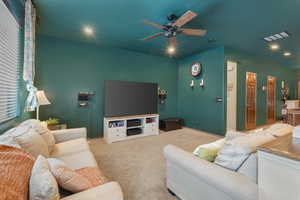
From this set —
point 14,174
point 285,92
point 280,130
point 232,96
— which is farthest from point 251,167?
point 285,92

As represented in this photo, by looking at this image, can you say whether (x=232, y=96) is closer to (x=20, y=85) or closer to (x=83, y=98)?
(x=83, y=98)

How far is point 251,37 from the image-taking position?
10.7 ft

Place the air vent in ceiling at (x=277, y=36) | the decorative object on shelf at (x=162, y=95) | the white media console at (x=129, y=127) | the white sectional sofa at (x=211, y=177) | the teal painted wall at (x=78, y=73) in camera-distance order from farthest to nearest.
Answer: the decorative object on shelf at (x=162, y=95) < the white media console at (x=129, y=127) < the teal painted wall at (x=78, y=73) < the air vent in ceiling at (x=277, y=36) < the white sectional sofa at (x=211, y=177)

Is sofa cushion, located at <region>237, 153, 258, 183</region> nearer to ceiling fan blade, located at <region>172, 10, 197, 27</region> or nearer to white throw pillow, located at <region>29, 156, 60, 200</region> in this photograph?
white throw pillow, located at <region>29, 156, 60, 200</region>

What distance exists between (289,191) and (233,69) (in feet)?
14.6

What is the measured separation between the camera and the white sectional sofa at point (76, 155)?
0.88m

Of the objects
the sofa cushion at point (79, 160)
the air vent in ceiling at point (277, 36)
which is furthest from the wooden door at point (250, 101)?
the sofa cushion at point (79, 160)

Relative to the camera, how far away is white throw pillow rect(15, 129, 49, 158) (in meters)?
1.31

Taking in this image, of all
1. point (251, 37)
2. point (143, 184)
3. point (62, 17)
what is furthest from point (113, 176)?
point (251, 37)

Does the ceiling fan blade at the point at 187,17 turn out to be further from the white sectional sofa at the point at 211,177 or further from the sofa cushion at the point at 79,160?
the sofa cushion at the point at 79,160

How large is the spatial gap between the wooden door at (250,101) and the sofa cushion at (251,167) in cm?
428

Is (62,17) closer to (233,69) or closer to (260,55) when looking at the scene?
(233,69)

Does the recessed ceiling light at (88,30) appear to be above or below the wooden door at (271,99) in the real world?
above

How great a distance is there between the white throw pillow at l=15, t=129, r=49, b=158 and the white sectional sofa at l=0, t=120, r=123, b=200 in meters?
0.07
